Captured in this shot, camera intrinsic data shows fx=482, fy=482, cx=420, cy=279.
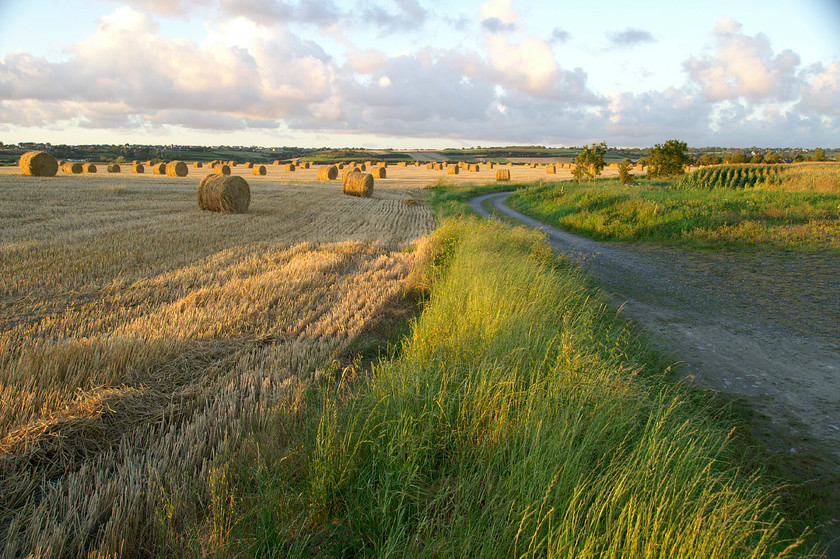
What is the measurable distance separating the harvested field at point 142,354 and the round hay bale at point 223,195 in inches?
256

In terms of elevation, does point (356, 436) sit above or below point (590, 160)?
below

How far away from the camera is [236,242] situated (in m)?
13.9

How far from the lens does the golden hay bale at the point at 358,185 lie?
33.3 metres

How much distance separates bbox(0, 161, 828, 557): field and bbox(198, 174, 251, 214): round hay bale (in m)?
13.6

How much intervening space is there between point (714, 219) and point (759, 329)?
35.0 ft

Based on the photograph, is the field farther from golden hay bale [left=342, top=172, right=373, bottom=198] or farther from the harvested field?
golden hay bale [left=342, top=172, right=373, bottom=198]

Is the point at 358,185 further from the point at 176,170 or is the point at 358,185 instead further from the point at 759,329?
the point at 759,329

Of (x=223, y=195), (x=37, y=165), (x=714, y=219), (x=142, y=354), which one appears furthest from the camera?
(x=37, y=165)

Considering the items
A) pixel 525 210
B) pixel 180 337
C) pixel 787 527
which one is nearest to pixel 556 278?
pixel 787 527

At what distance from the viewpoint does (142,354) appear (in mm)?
4781

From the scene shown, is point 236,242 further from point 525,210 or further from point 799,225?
point 525,210

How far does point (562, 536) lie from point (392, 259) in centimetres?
953

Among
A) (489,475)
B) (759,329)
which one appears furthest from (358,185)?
(489,475)

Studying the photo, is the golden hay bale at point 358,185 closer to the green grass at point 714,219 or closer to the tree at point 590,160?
the green grass at point 714,219
